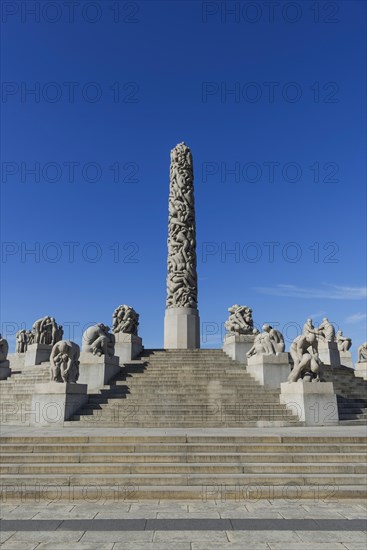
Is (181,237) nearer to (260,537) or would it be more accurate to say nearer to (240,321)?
(240,321)

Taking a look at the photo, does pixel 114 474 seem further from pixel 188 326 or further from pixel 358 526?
pixel 188 326

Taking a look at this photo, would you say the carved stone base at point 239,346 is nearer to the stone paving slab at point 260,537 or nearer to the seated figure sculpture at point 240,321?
the seated figure sculpture at point 240,321

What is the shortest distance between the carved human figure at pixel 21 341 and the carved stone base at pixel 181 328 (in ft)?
33.2

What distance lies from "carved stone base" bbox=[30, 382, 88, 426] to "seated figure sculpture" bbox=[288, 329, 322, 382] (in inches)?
293

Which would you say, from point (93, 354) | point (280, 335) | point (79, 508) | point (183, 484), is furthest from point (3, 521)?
point (280, 335)

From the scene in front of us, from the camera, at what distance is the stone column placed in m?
26.2

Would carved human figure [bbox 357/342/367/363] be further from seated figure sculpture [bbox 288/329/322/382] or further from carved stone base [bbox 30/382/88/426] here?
carved stone base [bbox 30/382/88/426]

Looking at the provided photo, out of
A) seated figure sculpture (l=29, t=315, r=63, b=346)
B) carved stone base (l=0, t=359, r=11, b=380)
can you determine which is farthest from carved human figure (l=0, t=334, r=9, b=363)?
seated figure sculpture (l=29, t=315, r=63, b=346)

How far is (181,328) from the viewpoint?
2612cm

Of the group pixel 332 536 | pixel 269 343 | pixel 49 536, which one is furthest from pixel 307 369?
pixel 49 536

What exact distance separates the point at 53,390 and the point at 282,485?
8.41m

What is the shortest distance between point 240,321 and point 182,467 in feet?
48.1

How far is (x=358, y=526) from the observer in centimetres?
570

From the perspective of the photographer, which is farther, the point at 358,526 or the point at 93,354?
the point at 93,354
